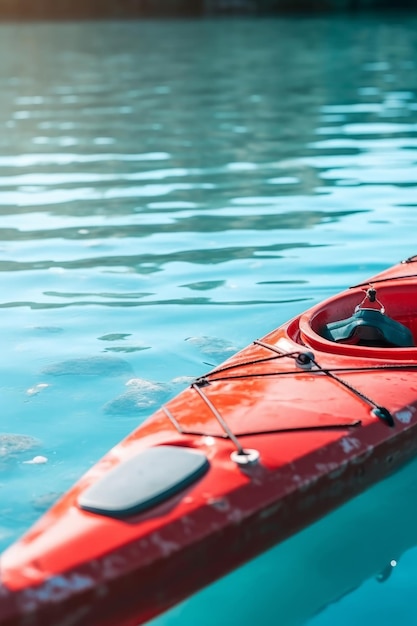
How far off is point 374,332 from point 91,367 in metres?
1.84

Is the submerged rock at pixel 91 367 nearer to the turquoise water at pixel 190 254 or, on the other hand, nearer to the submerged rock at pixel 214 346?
the turquoise water at pixel 190 254

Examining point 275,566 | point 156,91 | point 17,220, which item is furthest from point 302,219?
point 156,91

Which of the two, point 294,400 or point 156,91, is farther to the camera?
point 156,91

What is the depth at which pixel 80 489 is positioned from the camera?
12.5 feet

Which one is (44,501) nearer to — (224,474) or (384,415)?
(224,474)

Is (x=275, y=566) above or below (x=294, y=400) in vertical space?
below

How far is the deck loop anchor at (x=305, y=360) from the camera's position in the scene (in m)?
4.75

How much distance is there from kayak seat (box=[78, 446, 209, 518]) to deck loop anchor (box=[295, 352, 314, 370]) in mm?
1011

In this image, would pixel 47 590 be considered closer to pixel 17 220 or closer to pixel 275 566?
pixel 275 566

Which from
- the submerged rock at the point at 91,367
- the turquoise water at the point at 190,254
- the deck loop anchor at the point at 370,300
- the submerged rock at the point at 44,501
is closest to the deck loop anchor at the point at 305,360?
the deck loop anchor at the point at 370,300

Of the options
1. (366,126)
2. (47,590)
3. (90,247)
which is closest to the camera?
(47,590)

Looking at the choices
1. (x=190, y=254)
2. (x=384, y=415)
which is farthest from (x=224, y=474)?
(x=190, y=254)

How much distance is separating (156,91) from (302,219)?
9590 mm

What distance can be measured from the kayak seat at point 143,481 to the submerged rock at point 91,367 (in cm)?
214
